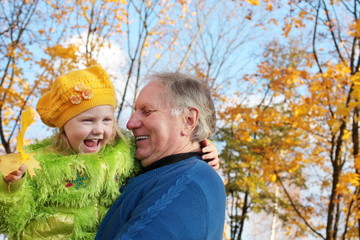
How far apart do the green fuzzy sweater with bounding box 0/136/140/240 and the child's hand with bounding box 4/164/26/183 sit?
0.44 ft

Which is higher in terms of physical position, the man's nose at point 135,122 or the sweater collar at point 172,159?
the man's nose at point 135,122

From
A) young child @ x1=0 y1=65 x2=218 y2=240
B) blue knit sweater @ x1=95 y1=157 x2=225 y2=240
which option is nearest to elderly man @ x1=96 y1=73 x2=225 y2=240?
blue knit sweater @ x1=95 y1=157 x2=225 y2=240

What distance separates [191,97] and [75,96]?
32.4 inches

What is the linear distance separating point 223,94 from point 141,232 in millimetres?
13932

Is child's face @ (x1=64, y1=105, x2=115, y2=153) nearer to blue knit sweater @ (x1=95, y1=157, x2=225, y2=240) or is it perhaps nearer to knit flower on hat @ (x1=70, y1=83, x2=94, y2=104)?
knit flower on hat @ (x1=70, y1=83, x2=94, y2=104)

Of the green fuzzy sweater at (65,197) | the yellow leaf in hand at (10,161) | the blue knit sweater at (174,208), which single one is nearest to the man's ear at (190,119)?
the blue knit sweater at (174,208)

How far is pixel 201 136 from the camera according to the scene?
224 centimetres

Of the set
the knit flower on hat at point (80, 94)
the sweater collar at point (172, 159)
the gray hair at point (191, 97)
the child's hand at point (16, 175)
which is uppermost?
the knit flower on hat at point (80, 94)

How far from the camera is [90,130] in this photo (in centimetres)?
259

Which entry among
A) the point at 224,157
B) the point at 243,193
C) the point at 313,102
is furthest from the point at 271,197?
the point at 313,102

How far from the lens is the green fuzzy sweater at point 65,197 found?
237 centimetres

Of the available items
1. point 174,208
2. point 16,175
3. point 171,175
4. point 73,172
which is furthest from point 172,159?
point 16,175

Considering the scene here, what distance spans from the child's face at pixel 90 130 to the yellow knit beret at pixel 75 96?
4cm

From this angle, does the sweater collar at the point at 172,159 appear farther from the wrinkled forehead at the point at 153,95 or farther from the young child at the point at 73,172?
the wrinkled forehead at the point at 153,95
